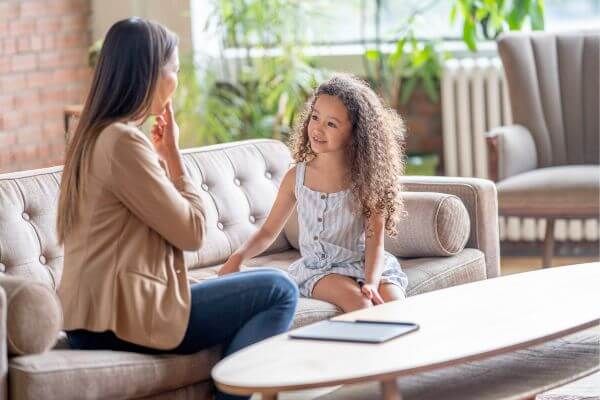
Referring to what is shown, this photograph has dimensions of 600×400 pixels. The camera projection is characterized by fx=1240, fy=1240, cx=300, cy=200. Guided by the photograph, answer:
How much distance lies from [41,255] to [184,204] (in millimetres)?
675

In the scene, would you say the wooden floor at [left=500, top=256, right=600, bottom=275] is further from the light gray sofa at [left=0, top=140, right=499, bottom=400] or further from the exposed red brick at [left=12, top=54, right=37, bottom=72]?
the exposed red brick at [left=12, top=54, right=37, bottom=72]

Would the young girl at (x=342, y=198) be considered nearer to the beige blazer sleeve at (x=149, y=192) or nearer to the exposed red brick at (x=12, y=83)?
the beige blazer sleeve at (x=149, y=192)

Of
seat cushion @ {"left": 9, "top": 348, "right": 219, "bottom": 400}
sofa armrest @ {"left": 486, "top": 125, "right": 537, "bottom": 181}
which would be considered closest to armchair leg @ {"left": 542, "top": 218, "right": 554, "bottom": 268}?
sofa armrest @ {"left": 486, "top": 125, "right": 537, "bottom": 181}

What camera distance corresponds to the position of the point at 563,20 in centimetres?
593

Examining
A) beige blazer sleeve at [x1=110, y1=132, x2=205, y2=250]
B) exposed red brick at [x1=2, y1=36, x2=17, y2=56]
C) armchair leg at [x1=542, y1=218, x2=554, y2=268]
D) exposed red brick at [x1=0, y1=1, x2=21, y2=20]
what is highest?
exposed red brick at [x1=0, y1=1, x2=21, y2=20]

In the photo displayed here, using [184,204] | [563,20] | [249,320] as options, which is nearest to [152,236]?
[184,204]

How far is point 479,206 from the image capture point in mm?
3939

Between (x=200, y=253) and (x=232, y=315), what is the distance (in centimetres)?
82

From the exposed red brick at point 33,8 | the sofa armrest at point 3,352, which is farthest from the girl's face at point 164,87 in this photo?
the exposed red brick at point 33,8

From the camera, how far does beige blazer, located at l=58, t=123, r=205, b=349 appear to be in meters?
2.76

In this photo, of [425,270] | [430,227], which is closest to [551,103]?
[430,227]

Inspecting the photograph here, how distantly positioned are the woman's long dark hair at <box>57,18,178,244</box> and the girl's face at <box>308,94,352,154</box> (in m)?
0.73

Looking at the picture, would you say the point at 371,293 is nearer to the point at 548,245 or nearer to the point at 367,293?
the point at 367,293

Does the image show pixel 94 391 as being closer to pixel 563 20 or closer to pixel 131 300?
pixel 131 300
